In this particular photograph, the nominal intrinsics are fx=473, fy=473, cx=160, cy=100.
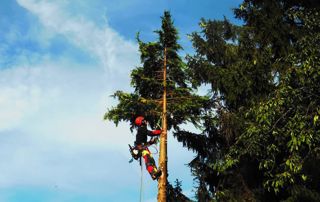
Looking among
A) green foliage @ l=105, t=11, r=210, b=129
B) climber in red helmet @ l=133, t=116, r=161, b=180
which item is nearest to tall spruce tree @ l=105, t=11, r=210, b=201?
green foliage @ l=105, t=11, r=210, b=129

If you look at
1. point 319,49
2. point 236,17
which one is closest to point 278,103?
point 319,49

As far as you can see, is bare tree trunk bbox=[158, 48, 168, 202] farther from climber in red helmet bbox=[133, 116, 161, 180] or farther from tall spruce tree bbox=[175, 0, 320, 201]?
tall spruce tree bbox=[175, 0, 320, 201]

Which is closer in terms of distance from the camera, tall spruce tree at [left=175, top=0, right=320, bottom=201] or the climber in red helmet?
the climber in red helmet

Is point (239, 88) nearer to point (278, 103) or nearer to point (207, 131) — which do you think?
point (207, 131)

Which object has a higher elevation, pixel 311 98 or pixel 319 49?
pixel 319 49

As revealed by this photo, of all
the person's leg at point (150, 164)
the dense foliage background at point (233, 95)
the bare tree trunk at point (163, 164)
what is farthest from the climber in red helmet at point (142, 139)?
the dense foliage background at point (233, 95)

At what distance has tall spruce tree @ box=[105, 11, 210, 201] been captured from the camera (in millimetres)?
16766

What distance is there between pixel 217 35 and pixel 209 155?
5167 mm

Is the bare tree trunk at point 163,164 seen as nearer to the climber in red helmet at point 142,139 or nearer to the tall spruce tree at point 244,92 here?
the climber in red helmet at point 142,139

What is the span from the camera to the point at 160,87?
55.9 ft

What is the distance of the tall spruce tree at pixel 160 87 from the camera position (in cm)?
1677

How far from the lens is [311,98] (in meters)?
12.4

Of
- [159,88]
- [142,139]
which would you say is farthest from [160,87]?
[142,139]

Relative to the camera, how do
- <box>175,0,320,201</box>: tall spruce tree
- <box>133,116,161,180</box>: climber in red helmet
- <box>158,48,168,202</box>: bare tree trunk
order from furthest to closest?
<box>175,0,320,201</box>: tall spruce tree, <box>133,116,161,180</box>: climber in red helmet, <box>158,48,168,202</box>: bare tree trunk
